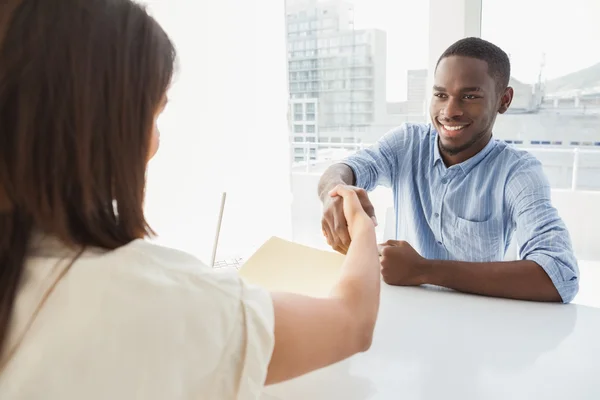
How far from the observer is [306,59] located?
2938mm

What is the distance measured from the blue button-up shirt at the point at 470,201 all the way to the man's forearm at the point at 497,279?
0.08 ft

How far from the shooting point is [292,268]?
3.00ft

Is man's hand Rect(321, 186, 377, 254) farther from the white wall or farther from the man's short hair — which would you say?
the white wall

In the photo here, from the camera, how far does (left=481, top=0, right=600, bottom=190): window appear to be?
2117mm

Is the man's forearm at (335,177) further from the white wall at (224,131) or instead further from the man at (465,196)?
the white wall at (224,131)

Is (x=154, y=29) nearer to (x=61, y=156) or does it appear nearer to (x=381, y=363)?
(x=61, y=156)

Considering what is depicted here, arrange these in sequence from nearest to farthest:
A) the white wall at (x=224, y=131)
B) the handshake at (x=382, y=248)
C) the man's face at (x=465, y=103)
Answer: the handshake at (x=382, y=248) → the man's face at (x=465, y=103) → the white wall at (x=224, y=131)

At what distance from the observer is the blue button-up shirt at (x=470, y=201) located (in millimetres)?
1061

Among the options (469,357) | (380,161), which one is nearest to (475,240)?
(380,161)

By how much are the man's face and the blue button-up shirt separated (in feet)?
0.17

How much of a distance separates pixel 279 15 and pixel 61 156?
7.93 feet

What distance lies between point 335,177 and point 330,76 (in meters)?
1.73

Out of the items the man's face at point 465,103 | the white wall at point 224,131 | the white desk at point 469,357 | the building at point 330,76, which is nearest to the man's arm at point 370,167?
the man's face at point 465,103

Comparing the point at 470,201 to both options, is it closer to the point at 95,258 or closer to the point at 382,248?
the point at 382,248
